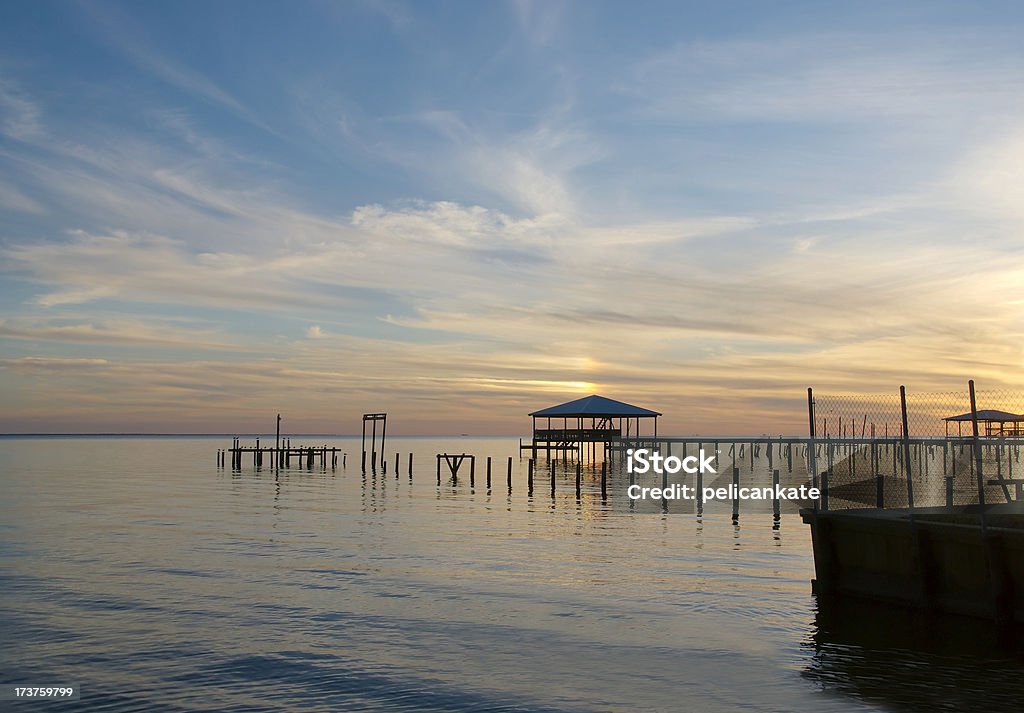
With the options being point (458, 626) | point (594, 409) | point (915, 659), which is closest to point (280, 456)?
point (594, 409)

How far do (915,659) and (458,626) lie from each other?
26.3ft

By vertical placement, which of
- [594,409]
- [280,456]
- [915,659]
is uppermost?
[594,409]

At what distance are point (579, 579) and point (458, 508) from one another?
801 inches

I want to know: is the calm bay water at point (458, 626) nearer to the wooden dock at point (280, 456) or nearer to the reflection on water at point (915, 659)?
the reflection on water at point (915, 659)

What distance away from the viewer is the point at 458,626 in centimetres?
1631

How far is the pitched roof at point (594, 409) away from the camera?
68188mm

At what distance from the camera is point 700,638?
610 inches

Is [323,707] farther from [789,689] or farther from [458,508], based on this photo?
[458,508]

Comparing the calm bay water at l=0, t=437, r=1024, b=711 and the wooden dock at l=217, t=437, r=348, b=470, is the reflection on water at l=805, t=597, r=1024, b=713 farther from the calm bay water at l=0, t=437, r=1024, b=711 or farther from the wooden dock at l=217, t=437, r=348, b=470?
the wooden dock at l=217, t=437, r=348, b=470

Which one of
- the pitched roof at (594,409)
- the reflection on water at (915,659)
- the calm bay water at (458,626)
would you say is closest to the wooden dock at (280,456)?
the pitched roof at (594,409)

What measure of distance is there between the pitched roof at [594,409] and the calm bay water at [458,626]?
35519mm

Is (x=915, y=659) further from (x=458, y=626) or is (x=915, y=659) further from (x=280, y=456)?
(x=280, y=456)

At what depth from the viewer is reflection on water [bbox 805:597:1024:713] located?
1212 centimetres

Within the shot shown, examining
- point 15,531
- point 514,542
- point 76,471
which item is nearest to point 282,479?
point 76,471
